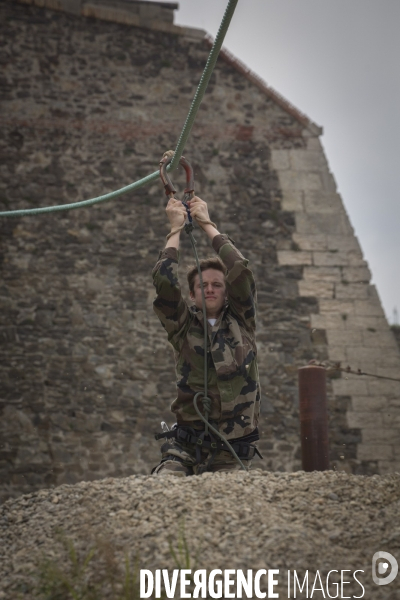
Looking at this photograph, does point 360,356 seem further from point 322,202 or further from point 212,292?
point 212,292

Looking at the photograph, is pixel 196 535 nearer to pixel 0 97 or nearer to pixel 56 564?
pixel 56 564

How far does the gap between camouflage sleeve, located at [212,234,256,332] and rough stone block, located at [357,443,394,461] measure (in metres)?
4.52

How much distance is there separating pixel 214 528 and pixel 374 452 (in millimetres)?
5667

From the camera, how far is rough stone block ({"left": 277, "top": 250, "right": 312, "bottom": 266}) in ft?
29.3

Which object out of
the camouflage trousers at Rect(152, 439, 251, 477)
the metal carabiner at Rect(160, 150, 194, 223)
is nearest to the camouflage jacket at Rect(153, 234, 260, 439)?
the camouflage trousers at Rect(152, 439, 251, 477)

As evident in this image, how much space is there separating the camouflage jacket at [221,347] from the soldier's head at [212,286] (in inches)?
2.1

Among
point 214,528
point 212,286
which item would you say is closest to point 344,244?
point 212,286

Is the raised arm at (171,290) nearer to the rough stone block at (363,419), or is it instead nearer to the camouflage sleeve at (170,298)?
the camouflage sleeve at (170,298)

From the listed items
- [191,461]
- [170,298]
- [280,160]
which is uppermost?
[280,160]

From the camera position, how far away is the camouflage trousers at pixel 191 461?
3994 mm

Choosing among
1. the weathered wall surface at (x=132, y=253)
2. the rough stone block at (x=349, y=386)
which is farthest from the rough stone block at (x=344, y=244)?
the rough stone block at (x=349, y=386)

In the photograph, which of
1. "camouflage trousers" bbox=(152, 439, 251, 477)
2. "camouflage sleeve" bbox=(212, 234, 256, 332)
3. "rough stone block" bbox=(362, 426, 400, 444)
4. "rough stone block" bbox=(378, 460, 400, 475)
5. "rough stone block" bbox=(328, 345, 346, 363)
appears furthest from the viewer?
"rough stone block" bbox=(328, 345, 346, 363)

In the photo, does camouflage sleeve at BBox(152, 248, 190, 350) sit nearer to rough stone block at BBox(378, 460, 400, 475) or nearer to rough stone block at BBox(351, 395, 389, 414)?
rough stone block at BBox(351, 395, 389, 414)

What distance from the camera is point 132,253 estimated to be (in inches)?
344
